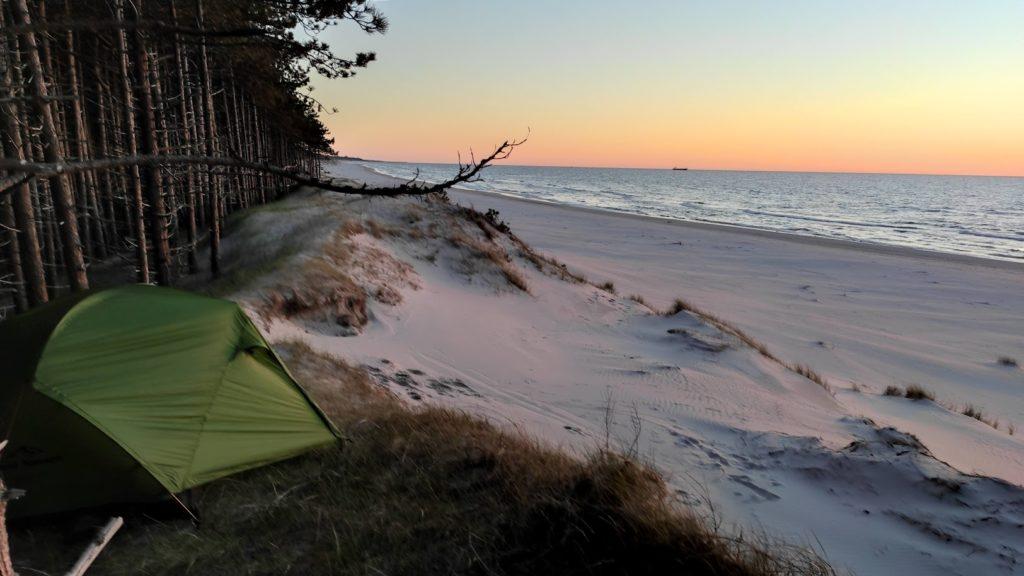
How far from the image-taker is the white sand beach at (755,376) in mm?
5414

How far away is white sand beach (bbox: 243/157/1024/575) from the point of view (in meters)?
5.41

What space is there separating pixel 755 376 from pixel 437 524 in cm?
791

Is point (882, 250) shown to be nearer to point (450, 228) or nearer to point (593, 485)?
point (450, 228)

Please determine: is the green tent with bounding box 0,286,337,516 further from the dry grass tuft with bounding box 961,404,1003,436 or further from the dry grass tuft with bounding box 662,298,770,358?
the dry grass tuft with bounding box 961,404,1003,436

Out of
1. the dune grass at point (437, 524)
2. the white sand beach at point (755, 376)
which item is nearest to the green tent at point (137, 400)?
the dune grass at point (437, 524)

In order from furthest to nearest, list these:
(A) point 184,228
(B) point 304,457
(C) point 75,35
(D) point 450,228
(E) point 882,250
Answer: (E) point 882,250
(A) point 184,228
(D) point 450,228
(C) point 75,35
(B) point 304,457

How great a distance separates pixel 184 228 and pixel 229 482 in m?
23.6

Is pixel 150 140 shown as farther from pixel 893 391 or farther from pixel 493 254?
pixel 893 391

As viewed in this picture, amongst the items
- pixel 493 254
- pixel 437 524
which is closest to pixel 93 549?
pixel 437 524

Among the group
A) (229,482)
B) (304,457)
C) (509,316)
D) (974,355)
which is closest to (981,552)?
(304,457)

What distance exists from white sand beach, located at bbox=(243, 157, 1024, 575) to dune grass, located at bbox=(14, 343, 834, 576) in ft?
4.63

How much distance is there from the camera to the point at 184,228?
81.7ft

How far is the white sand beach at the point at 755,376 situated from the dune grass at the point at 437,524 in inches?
55.6

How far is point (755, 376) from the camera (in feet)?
33.7
